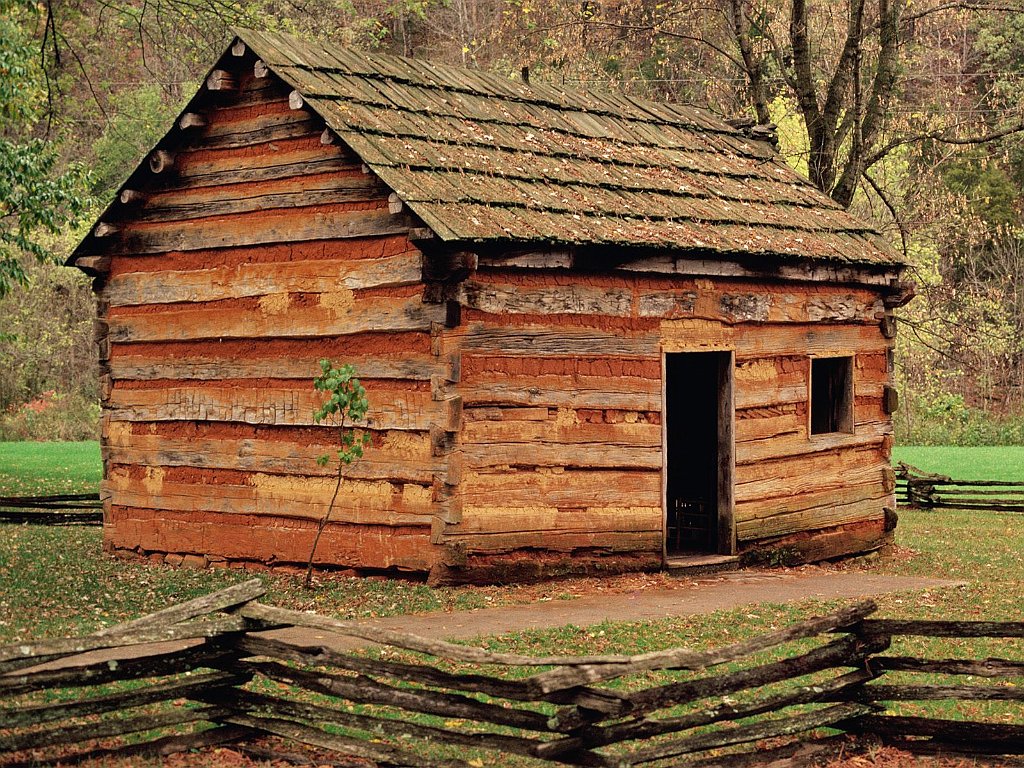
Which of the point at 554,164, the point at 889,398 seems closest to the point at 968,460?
the point at 889,398

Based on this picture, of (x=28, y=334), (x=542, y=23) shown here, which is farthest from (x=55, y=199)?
(x=28, y=334)

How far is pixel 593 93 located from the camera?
18.9 meters

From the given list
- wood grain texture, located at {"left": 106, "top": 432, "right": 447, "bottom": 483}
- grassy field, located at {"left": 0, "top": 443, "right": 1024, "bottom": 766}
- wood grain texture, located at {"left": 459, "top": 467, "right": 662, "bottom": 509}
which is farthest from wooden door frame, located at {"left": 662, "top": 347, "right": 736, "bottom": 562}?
wood grain texture, located at {"left": 106, "top": 432, "right": 447, "bottom": 483}

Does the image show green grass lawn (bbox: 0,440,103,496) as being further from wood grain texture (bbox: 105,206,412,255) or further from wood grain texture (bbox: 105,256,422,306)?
wood grain texture (bbox: 105,206,412,255)

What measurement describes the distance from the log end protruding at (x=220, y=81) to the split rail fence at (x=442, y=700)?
24.8ft

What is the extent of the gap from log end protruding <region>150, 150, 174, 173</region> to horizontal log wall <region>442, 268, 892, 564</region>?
4.19 m

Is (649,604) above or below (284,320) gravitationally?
below

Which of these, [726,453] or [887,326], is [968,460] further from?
[726,453]

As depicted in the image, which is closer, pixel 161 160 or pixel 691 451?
pixel 161 160

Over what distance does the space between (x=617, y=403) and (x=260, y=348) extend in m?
3.75

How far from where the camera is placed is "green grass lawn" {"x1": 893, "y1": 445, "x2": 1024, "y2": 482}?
32.7 metres

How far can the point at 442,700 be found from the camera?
7875mm

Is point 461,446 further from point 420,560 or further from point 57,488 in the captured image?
point 57,488

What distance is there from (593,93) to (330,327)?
21.3 feet
